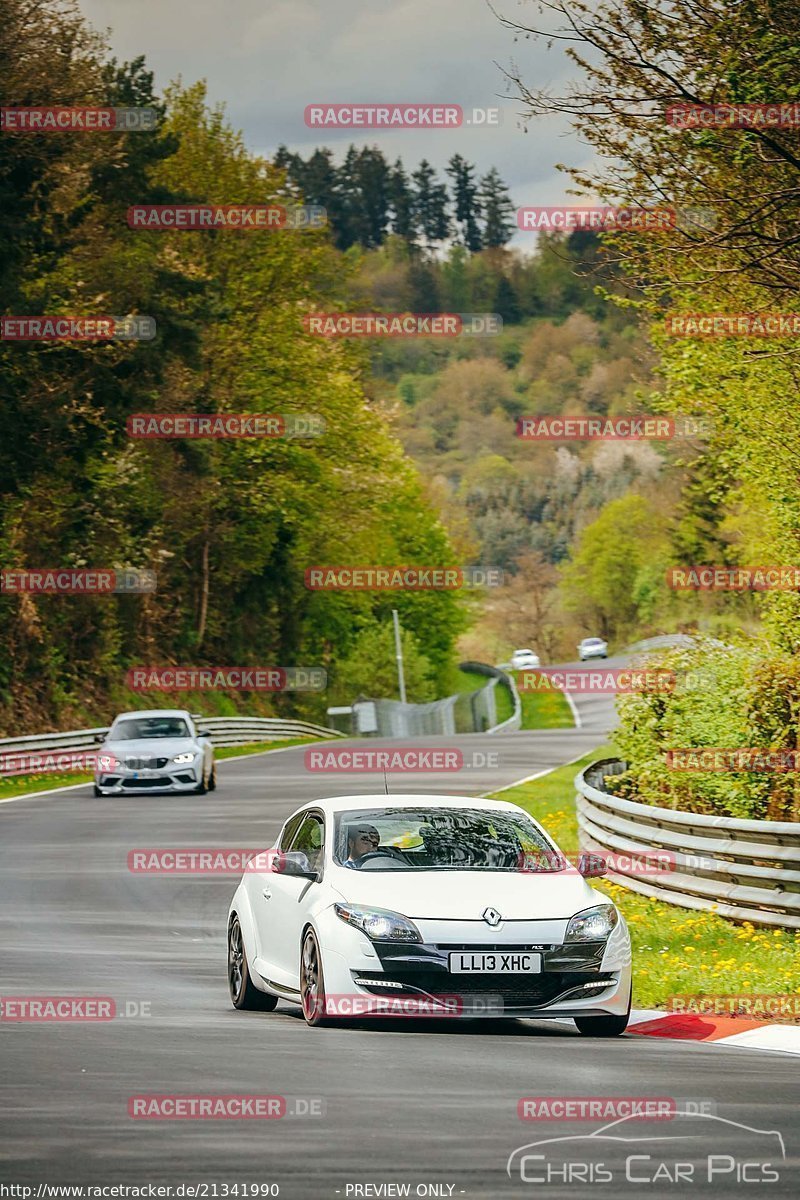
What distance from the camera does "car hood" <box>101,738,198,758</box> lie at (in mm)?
32344

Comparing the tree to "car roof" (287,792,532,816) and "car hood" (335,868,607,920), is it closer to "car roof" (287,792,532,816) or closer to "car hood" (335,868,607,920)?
"car roof" (287,792,532,816)

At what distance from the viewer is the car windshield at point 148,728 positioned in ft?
109

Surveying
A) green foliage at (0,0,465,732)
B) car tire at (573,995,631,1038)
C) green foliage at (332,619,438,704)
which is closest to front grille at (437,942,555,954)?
car tire at (573,995,631,1038)

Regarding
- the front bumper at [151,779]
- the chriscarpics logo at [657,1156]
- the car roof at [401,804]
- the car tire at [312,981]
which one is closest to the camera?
the chriscarpics logo at [657,1156]

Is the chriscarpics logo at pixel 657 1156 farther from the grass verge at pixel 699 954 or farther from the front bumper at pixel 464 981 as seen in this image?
the grass verge at pixel 699 954

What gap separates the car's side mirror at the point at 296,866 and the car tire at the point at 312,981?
424mm

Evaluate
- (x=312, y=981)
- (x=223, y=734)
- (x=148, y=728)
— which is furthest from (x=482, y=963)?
(x=223, y=734)

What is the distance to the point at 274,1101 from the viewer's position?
760 cm

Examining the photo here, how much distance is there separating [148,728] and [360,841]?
897 inches

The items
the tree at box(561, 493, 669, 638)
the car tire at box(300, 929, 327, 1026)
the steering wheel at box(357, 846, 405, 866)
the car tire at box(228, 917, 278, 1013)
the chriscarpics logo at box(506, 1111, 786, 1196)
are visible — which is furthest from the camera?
the tree at box(561, 493, 669, 638)

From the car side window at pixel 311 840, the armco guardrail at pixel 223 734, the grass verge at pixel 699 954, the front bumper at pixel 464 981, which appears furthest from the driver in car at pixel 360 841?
the armco guardrail at pixel 223 734

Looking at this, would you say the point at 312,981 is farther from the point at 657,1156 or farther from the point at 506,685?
the point at 506,685

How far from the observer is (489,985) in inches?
394

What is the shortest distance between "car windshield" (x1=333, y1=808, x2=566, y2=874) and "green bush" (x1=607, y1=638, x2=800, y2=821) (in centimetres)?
540
